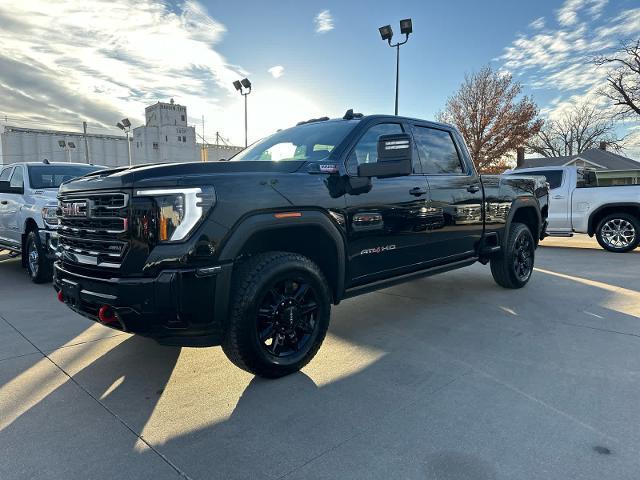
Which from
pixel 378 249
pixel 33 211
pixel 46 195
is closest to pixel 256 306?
pixel 378 249

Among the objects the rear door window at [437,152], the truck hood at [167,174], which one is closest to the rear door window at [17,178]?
the truck hood at [167,174]

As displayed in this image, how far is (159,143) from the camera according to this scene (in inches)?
2464

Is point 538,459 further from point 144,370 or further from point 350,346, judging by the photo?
point 144,370

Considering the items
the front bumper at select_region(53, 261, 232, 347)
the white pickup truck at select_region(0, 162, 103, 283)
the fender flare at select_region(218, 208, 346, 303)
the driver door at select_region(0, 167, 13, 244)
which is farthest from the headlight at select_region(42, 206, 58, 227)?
the fender flare at select_region(218, 208, 346, 303)

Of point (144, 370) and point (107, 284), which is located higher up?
point (107, 284)

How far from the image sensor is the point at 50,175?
694cm

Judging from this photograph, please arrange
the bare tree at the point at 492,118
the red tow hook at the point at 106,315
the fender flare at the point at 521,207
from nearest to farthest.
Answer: the red tow hook at the point at 106,315
the fender flare at the point at 521,207
the bare tree at the point at 492,118

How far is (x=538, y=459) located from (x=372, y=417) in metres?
0.86

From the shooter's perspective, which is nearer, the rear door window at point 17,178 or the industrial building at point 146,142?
the rear door window at point 17,178

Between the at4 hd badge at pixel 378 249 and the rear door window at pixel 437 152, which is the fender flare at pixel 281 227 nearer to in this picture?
the at4 hd badge at pixel 378 249

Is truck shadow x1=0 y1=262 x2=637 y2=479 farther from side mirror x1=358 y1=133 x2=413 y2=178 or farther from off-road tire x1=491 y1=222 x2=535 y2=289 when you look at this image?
side mirror x1=358 y1=133 x2=413 y2=178

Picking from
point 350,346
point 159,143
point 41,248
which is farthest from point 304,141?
point 159,143

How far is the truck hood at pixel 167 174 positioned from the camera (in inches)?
99.1

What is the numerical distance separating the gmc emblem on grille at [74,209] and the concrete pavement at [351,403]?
3.84 ft
